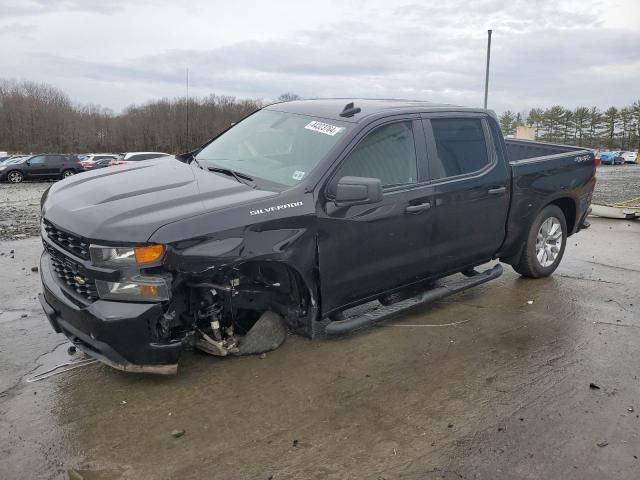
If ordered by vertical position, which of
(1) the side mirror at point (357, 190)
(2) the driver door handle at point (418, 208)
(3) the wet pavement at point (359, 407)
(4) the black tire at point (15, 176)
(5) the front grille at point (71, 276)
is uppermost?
(1) the side mirror at point (357, 190)

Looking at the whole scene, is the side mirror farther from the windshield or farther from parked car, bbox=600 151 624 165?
parked car, bbox=600 151 624 165

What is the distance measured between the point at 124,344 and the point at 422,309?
296 cm

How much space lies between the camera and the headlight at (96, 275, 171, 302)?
321cm

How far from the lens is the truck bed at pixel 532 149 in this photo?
6.42m

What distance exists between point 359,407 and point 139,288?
1560 millimetres

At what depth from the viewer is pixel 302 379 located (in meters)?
3.79

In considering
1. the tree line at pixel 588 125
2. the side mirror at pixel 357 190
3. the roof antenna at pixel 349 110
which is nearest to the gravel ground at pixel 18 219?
the roof antenna at pixel 349 110

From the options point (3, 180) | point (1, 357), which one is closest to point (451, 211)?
point (1, 357)

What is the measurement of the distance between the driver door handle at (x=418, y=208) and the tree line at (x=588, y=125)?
83.8m

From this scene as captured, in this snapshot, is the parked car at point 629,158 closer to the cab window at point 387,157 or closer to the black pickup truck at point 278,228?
the black pickup truck at point 278,228

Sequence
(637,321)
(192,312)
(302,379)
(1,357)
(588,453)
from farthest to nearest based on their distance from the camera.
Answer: (637,321) → (1,357) → (302,379) → (192,312) → (588,453)

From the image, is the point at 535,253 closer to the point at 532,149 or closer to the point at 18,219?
the point at 532,149

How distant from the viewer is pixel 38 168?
27.2 metres

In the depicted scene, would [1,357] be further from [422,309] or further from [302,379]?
[422,309]
